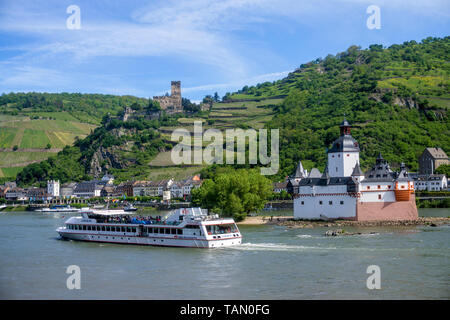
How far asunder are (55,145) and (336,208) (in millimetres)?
152070

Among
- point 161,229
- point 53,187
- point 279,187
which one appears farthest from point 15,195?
point 161,229

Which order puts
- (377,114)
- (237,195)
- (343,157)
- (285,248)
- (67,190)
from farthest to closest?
(67,190) < (377,114) < (237,195) < (343,157) < (285,248)

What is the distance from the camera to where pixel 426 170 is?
359ft

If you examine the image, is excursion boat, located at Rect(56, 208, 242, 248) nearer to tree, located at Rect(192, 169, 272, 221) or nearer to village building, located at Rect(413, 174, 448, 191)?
tree, located at Rect(192, 169, 272, 221)

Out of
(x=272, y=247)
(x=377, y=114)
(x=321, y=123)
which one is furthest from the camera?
(x=321, y=123)

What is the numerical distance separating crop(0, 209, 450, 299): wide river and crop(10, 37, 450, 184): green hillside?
6657 centimetres

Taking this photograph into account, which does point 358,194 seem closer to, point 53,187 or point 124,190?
point 124,190

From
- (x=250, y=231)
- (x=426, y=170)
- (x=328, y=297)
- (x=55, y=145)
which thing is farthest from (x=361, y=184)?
(x=55, y=145)

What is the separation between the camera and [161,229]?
4453 centimetres

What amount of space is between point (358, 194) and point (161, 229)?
2382cm

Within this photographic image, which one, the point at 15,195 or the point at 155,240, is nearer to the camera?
the point at 155,240

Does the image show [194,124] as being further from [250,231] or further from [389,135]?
[250,231]

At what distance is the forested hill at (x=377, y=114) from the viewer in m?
115
